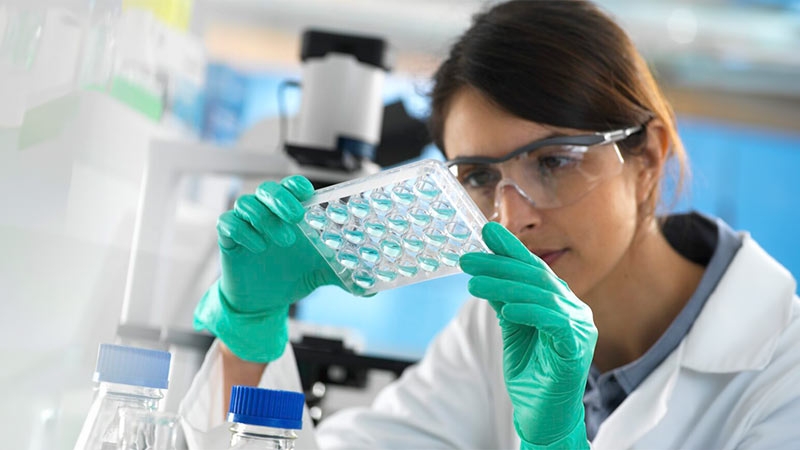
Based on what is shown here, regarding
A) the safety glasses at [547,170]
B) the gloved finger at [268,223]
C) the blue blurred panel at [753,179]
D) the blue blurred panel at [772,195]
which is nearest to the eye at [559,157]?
the safety glasses at [547,170]

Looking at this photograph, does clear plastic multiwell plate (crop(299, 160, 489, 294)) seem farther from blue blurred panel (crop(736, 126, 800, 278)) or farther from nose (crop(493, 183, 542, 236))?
blue blurred panel (crop(736, 126, 800, 278))

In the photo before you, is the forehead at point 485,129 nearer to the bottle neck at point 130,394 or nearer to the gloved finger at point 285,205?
the gloved finger at point 285,205

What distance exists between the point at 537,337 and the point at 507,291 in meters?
0.15

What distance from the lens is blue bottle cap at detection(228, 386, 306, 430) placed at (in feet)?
2.98

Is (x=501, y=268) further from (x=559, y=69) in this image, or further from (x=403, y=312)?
(x=403, y=312)

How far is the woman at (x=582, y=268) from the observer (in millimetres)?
1192

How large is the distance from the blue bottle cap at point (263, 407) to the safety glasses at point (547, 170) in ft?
2.19

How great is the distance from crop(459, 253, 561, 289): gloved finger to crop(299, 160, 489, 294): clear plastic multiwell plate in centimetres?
2

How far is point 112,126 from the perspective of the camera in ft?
4.63

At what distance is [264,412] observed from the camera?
2.98ft

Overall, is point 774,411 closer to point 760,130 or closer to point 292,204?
point 292,204

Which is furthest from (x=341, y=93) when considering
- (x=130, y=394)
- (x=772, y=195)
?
(x=772, y=195)

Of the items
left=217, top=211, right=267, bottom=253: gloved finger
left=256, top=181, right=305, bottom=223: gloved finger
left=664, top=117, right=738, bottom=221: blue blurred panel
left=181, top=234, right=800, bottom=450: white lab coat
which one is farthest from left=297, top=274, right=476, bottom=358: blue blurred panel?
left=256, top=181, right=305, bottom=223: gloved finger

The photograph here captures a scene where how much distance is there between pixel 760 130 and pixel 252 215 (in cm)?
582
